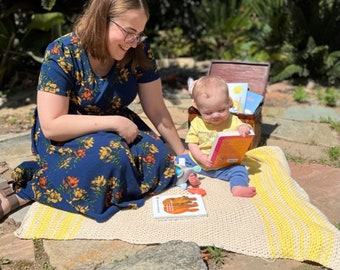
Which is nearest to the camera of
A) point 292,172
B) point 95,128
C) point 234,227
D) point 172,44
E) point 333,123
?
Answer: point 234,227

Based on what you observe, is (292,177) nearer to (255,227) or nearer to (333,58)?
(255,227)

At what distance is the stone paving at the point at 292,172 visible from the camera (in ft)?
8.59

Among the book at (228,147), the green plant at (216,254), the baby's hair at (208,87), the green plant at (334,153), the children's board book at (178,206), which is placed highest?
the baby's hair at (208,87)

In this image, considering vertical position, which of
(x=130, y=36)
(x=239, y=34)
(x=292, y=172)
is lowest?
(x=292, y=172)

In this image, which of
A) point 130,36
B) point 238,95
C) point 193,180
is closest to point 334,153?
point 238,95

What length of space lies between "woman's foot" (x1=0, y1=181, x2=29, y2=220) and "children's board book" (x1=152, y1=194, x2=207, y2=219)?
888mm

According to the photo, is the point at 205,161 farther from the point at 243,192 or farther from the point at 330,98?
the point at 330,98

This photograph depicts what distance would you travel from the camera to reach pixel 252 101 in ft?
13.4

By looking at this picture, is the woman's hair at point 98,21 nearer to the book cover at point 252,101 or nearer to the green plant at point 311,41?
the book cover at point 252,101

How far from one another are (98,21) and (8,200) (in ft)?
4.20

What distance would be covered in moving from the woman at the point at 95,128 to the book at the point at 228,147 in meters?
0.32

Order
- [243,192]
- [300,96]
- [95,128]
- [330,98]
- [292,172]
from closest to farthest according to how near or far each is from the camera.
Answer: [95,128], [243,192], [292,172], [330,98], [300,96]

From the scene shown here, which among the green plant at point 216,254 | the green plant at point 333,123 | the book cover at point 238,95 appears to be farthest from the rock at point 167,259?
the green plant at point 333,123

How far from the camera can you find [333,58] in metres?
5.97
